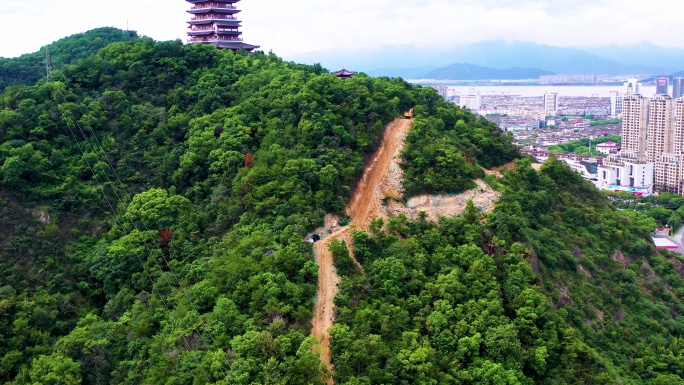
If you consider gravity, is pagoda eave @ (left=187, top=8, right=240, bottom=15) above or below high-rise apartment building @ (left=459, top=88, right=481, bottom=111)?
above

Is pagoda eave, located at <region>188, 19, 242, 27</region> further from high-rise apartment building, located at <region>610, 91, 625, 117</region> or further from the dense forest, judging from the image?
high-rise apartment building, located at <region>610, 91, 625, 117</region>

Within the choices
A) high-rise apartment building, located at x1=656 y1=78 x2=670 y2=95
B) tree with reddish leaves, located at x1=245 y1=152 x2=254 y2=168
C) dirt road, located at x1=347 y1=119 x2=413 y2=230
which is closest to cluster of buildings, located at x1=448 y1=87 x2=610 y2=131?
high-rise apartment building, located at x1=656 y1=78 x2=670 y2=95

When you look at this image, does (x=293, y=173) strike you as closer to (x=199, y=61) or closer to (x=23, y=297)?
(x=23, y=297)

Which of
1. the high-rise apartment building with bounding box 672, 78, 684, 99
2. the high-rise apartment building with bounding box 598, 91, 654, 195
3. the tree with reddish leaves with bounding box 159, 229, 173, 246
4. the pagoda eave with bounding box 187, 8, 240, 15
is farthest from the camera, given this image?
the high-rise apartment building with bounding box 672, 78, 684, 99

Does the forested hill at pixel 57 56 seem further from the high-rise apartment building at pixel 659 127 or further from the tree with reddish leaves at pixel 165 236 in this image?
the high-rise apartment building at pixel 659 127

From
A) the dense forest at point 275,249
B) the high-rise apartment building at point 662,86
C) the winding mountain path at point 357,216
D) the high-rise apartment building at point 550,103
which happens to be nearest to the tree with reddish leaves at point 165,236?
A: the dense forest at point 275,249
